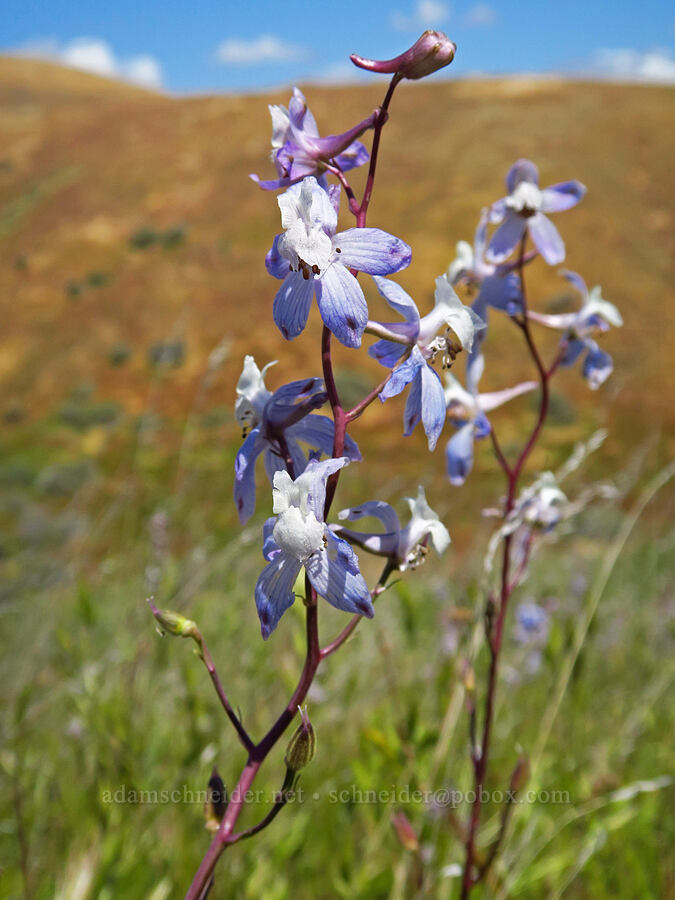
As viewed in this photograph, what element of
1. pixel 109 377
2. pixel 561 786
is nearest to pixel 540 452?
pixel 109 377

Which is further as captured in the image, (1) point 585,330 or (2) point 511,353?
(2) point 511,353

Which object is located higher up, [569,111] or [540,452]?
[569,111]

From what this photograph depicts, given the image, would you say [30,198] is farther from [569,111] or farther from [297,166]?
[297,166]

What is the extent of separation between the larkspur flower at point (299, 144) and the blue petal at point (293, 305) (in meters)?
0.22

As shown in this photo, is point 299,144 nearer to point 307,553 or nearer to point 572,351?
point 307,553

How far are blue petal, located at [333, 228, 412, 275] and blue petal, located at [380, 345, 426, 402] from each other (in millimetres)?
147

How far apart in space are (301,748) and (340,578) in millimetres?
265

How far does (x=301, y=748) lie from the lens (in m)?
→ 1.05

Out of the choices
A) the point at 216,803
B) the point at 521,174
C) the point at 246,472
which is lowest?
the point at 216,803

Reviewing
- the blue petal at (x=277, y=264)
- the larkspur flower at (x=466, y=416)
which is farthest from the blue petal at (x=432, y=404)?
the larkspur flower at (x=466, y=416)

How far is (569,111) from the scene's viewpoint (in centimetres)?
2770

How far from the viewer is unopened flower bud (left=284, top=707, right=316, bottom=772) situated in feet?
3.42

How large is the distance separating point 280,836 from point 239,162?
3004cm

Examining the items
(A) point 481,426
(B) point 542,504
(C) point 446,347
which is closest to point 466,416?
(A) point 481,426
